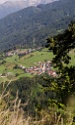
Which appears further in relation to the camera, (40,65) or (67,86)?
(40,65)

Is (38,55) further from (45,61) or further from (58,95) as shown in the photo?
(58,95)

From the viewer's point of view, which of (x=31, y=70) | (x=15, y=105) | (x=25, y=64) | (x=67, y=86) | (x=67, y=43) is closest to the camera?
(x=15, y=105)

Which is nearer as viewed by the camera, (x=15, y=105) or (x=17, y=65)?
(x=15, y=105)

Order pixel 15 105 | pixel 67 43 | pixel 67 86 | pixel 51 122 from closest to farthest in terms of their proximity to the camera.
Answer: pixel 15 105 → pixel 51 122 → pixel 67 86 → pixel 67 43

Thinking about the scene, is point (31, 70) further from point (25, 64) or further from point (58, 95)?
point (58, 95)

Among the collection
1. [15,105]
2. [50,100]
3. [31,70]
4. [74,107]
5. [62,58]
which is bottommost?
[31,70]

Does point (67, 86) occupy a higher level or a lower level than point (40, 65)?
higher

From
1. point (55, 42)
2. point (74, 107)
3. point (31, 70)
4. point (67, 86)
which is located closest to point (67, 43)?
point (55, 42)

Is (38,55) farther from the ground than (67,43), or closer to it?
closer to it

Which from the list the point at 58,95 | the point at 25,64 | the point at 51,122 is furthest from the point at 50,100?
the point at 25,64
